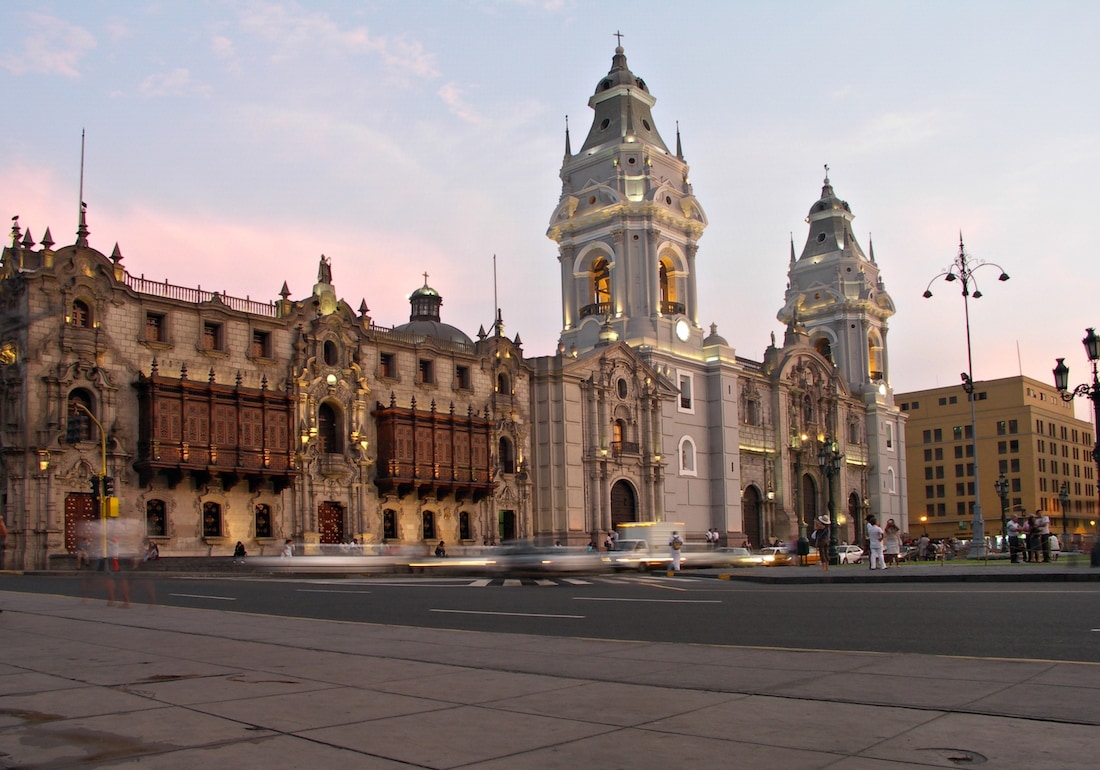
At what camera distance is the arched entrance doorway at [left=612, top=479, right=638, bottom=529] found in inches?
2450

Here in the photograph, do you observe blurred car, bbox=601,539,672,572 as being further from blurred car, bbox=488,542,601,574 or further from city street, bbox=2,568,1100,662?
city street, bbox=2,568,1100,662

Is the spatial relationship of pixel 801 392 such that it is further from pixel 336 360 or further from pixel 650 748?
pixel 650 748

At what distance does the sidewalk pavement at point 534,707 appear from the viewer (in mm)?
5688

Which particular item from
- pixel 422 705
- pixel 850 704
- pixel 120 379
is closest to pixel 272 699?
pixel 422 705

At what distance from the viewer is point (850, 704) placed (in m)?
7.07

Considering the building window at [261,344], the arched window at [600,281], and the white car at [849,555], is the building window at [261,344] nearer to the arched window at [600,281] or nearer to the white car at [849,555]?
the arched window at [600,281]

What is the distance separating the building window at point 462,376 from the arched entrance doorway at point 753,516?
25778 mm

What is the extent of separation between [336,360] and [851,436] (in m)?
50.6

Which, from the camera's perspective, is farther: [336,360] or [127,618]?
[336,360]

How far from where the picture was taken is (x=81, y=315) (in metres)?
41.0

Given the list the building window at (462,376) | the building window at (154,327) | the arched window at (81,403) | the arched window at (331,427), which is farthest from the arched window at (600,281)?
the arched window at (81,403)

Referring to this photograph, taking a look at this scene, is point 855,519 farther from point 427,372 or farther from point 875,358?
point 427,372

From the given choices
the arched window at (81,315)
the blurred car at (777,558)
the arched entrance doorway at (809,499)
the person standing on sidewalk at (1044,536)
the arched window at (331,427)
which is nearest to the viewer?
the person standing on sidewalk at (1044,536)

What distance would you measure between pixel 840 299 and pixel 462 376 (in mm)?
43130
